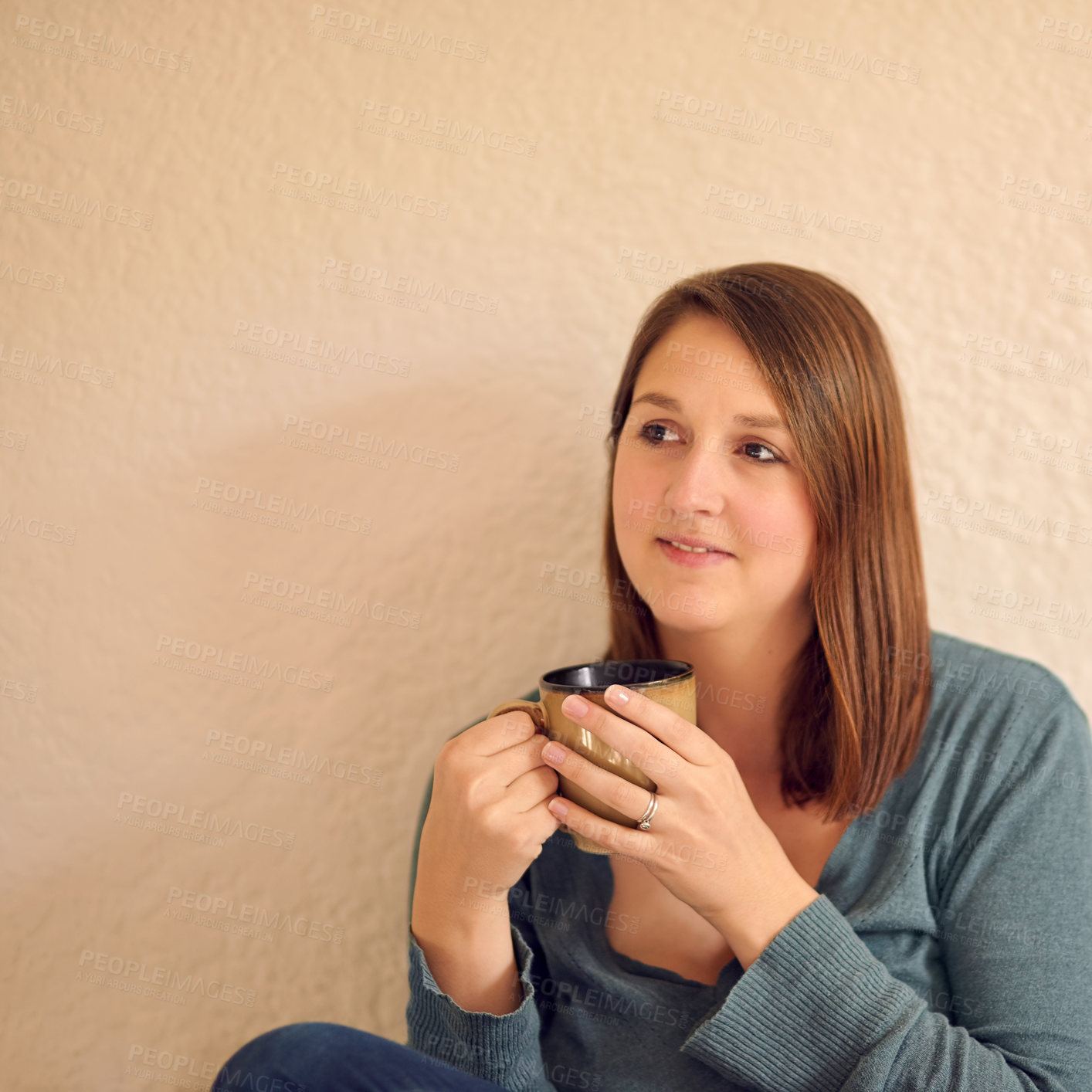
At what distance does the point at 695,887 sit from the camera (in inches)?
28.0

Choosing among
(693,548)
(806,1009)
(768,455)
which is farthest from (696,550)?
(806,1009)

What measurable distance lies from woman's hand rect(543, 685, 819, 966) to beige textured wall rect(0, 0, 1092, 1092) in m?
0.38

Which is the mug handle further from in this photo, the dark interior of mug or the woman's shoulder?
the woman's shoulder

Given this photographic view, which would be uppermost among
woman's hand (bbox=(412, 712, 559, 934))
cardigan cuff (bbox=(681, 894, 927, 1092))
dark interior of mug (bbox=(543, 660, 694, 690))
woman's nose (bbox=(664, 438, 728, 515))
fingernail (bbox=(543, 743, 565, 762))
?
woman's nose (bbox=(664, 438, 728, 515))

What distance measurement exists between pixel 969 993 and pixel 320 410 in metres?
0.91

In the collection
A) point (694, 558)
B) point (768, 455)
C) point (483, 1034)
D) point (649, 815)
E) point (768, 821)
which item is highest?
point (768, 455)

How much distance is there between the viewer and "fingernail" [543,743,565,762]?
700 mm

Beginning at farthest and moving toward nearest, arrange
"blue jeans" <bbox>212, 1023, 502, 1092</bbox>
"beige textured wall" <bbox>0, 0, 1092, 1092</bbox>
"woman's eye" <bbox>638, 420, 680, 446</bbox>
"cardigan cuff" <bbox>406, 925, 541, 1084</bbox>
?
1. "beige textured wall" <bbox>0, 0, 1092, 1092</bbox>
2. "woman's eye" <bbox>638, 420, 680, 446</bbox>
3. "cardigan cuff" <bbox>406, 925, 541, 1084</bbox>
4. "blue jeans" <bbox>212, 1023, 502, 1092</bbox>

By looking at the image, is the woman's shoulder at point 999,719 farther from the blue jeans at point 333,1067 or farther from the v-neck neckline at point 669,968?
the blue jeans at point 333,1067

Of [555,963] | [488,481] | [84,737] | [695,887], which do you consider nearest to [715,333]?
[488,481]

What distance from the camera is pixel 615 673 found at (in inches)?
32.7

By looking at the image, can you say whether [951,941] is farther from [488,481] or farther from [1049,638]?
[488,481]

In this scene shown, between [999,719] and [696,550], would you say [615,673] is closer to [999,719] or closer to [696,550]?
[696,550]

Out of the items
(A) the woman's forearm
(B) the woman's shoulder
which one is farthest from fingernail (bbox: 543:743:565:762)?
(B) the woman's shoulder
